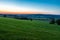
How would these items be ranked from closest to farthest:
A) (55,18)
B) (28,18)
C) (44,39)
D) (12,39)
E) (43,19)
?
(12,39)
(44,39)
(28,18)
(55,18)
(43,19)

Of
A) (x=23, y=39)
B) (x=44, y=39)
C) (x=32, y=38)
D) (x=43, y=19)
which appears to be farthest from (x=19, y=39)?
(x=43, y=19)

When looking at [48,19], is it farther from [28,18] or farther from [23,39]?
[23,39]

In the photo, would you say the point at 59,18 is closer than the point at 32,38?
No

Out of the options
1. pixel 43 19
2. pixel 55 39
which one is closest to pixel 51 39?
pixel 55 39

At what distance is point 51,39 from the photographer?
16.3 m

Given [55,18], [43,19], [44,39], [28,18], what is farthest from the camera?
[43,19]

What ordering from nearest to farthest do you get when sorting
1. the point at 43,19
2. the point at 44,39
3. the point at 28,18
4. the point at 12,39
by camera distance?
the point at 12,39, the point at 44,39, the point at 28,18, the point at 43,19

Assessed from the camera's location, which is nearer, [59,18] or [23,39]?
[23,39]

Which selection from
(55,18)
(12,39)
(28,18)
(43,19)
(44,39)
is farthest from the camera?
(43,19)

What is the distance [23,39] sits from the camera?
14938 millimetres

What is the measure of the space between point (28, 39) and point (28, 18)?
18114 mm

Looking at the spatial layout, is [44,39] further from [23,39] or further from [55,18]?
[55,18]

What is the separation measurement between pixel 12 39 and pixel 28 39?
1.68 m

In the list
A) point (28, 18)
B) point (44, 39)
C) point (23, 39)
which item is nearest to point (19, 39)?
point (23, 39)
